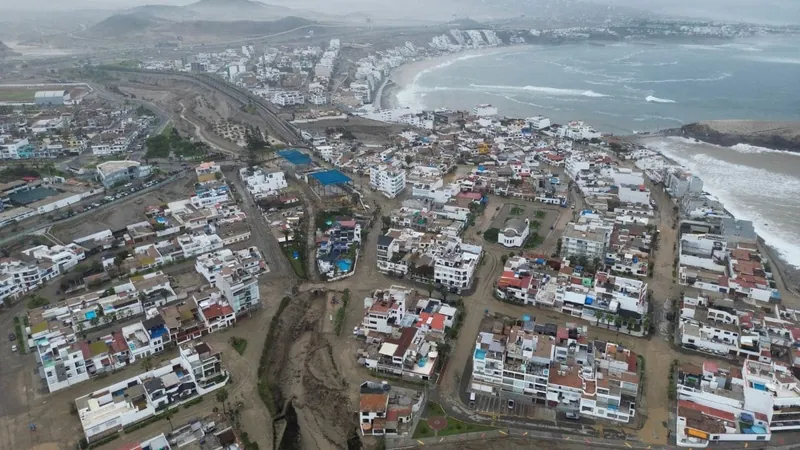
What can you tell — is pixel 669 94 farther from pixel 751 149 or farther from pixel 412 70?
pixel 412 70

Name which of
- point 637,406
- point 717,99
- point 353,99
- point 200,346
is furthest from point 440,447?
point 717,99

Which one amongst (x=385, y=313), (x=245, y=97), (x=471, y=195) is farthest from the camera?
(x=245, y=97)

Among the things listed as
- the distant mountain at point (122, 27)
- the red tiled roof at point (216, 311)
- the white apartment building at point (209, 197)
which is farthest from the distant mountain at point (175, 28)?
the red tiled roof at point (216, 311)

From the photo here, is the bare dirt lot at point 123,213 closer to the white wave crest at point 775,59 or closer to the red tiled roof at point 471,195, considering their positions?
the red tiled roof at point 471,195

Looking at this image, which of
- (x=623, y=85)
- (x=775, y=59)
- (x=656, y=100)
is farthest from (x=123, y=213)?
(x=775, y=59)

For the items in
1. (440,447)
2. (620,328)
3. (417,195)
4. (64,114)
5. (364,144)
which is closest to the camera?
(440,447)

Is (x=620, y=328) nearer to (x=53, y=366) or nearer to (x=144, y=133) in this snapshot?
(x=53, y=366)

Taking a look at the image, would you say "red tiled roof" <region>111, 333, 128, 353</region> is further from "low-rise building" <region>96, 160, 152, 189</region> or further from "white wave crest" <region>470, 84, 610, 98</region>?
"white wave crest" <region>470, 84, 610, 98</region>
